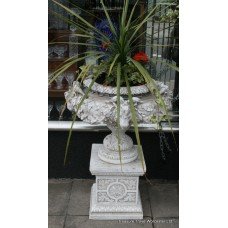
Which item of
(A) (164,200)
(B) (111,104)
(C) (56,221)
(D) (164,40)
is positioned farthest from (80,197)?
(D) (164,40)

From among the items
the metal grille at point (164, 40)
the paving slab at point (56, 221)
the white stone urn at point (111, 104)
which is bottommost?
the paving slab at point (56, 221)

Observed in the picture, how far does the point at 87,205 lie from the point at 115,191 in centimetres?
35

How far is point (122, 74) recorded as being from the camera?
2.50 m

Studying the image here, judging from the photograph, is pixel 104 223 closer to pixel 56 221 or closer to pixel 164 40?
pixel 56 221

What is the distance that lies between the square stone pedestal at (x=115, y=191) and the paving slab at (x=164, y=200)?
188 mm

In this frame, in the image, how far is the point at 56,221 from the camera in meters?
2.79

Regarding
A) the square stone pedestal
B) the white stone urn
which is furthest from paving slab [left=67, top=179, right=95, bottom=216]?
the white stone urn

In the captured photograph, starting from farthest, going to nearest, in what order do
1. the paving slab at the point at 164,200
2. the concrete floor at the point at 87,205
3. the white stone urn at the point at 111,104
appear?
the paving slab at the point at 164,200, the concrete floor at the point at 87,205, the white stone urn at the point at 111,104

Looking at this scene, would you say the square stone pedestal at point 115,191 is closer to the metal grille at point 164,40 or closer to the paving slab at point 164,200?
the paving slab at point 164,200

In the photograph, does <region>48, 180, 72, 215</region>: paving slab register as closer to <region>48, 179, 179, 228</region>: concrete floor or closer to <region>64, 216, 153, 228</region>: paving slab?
<region>48, 179, 179, 228</region>: concrete floor

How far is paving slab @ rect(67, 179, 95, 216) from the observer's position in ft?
9.56

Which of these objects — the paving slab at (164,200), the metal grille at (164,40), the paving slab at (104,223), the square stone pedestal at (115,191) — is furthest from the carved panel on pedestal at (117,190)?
the metal grille at (164,40)

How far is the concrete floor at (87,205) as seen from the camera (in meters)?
2.77

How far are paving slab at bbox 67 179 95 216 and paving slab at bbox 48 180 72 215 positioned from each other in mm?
41
